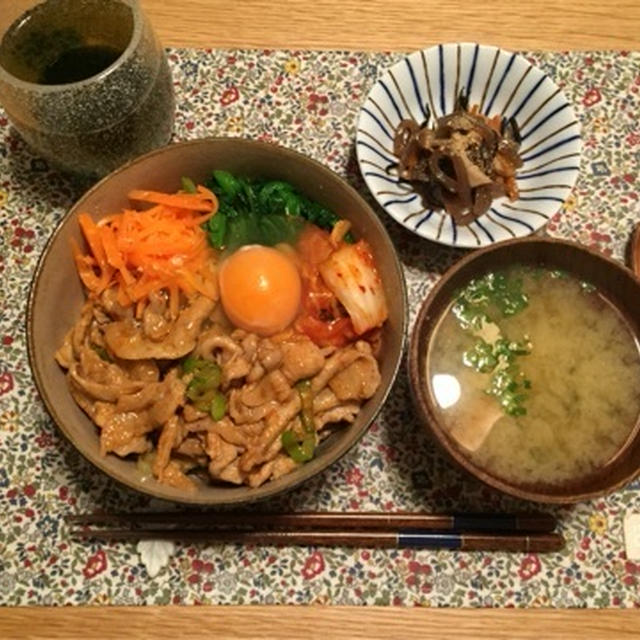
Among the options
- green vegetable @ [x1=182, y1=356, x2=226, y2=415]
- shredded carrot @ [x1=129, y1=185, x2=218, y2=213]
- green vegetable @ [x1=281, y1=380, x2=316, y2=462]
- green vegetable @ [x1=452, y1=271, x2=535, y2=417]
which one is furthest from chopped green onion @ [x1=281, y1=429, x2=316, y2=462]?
shredded carrot @ [x1=129, y1=185, x2=218, y2=213]

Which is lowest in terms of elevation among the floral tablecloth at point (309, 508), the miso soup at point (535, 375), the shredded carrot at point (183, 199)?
the floral tablecloth at point (309, 508)

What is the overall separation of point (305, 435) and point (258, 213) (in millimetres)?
558

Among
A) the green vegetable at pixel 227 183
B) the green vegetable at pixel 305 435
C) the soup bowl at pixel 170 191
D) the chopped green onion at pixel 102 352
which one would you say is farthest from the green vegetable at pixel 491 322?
the chopped green onion at pixel 102 352

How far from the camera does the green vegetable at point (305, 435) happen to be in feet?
6.08

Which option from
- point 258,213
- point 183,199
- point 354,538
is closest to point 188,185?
point 183,199

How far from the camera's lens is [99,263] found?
1.99 metres

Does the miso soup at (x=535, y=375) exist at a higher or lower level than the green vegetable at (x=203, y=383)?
higher

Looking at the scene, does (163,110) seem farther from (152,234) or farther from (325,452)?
(325,452)

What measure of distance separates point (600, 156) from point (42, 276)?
1.51 metres

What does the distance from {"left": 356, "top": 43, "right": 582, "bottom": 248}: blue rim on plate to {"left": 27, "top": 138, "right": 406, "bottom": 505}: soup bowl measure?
0.62ft

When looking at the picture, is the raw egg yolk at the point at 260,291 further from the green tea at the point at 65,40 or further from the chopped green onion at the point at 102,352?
the green tea at the point at 65,40

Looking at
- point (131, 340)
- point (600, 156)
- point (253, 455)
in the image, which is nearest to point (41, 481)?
point (131, 340)

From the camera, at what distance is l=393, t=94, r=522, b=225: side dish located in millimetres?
2127

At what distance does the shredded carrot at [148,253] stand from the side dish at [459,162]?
0.55 meters
